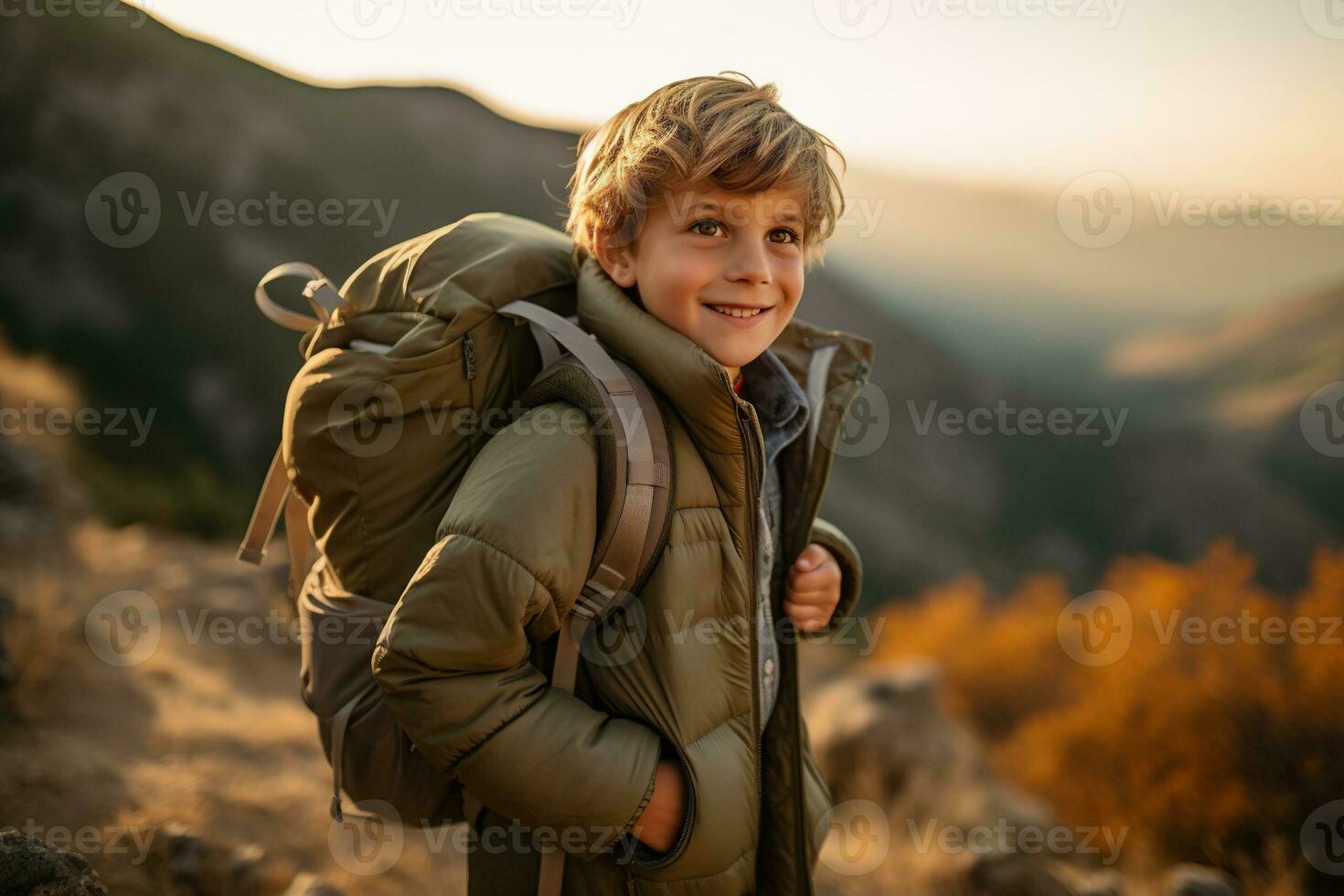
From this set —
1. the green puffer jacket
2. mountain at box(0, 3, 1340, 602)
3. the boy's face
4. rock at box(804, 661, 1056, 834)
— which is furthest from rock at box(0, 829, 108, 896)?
rock at box(804, 661, 1056, 834)

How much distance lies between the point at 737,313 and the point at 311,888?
1.82m

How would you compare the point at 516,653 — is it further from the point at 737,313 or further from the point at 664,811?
the point at 737,313

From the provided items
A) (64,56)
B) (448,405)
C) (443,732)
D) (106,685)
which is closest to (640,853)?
(443,732)

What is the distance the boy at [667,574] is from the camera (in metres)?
1.28

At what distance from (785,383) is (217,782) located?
6.92 feet

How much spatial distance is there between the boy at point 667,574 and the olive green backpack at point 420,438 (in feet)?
0.17

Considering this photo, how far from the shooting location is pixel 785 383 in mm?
1847

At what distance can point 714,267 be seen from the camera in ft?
5.11

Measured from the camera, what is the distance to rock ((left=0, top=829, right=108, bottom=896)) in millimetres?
1627

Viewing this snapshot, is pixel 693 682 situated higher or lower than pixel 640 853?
higher

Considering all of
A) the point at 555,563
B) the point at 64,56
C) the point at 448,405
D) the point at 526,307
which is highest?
the point at 64,56

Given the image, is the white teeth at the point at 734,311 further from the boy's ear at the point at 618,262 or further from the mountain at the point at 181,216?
the mountain at the point at 181,216

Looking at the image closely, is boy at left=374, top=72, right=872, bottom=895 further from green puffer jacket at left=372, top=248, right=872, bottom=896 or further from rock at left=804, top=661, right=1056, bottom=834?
rock at left=804, top=661, right=1056, bottom=834

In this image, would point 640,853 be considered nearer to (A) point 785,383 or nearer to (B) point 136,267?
(A) point 785,383
